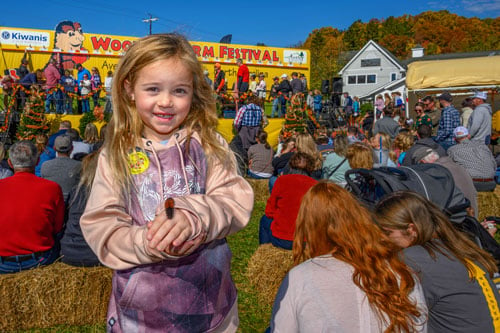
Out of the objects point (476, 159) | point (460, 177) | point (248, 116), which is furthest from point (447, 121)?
point (248, 116)

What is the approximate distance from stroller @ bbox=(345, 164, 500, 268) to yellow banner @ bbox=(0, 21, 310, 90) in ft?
46.9

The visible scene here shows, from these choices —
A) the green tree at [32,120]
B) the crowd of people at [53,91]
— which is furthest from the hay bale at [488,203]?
the green tree at [32,120]

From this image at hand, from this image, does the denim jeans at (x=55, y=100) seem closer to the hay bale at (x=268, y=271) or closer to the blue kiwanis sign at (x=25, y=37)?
the blue kiwanis sign at (x=25, y=37)

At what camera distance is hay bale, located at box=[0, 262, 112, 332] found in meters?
3.93

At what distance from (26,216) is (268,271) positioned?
96.4 inches

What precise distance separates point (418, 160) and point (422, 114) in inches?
245

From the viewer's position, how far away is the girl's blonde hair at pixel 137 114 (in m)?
1.41

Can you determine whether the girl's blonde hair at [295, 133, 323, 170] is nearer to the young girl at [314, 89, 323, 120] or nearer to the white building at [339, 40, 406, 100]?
the young girl at [314, 89, 323, 120]

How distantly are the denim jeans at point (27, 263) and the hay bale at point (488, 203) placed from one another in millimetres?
6773

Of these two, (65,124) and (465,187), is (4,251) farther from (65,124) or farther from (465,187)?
(65,124)

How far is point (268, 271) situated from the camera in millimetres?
4648

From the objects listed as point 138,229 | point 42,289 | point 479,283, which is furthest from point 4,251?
point 479,283

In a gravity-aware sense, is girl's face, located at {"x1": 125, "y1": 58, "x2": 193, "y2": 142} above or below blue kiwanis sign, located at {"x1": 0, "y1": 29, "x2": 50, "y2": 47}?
below

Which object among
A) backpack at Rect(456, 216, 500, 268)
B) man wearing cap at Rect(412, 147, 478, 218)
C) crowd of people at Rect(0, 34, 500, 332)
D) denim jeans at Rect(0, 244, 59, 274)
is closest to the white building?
man wearing cap at Rect(412, 147, 478, 218)
